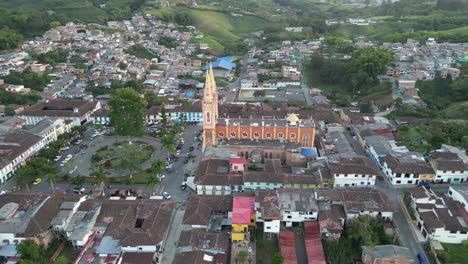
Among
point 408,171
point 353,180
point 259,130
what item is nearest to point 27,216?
point 259,130

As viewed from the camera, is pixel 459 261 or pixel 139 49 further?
pixel 139 49

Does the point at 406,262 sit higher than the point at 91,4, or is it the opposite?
the point at 91,4

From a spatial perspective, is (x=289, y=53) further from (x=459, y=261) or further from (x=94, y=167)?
(x=459, y=261)

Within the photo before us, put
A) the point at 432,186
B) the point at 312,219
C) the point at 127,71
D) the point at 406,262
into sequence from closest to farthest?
the point at 406,262, the point at 312,219, the point at 432,186, the point at 127,71

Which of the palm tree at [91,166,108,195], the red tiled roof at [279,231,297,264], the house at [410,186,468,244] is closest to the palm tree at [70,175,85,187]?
the palm tree at [91,166,108,195]

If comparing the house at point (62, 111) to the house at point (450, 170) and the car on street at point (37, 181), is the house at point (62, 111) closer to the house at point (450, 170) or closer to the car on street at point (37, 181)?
the car on street at point (37, 181)

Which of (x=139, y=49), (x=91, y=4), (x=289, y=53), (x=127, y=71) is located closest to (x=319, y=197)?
(x=127, y=71)

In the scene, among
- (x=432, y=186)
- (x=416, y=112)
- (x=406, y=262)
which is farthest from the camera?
(x=416, y=112)

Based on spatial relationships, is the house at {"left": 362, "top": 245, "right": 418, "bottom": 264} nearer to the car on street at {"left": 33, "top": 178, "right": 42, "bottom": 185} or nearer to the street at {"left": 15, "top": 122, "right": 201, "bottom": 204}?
the street at {"left": 15, "top": 122, "right": 201, "bottom": 204}
